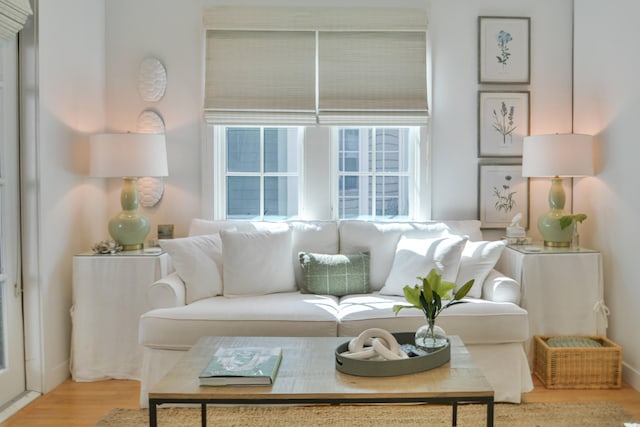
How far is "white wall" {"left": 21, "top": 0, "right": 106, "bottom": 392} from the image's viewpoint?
10.8 ft

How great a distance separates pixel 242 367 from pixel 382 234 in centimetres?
184

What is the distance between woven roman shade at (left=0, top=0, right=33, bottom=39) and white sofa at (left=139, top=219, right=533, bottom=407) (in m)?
1.39

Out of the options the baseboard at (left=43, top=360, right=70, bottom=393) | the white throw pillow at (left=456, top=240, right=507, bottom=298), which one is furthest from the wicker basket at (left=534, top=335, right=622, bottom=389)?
the baseboard at (left=43, top=360, right=70, bottom=393)

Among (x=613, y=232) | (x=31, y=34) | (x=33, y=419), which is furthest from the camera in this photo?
(x=613, y=232)

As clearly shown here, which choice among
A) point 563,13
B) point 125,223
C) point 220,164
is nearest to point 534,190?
point 563,13

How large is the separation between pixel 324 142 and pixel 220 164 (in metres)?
0.76

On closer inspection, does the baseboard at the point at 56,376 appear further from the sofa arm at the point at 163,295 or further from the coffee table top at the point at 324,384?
the coffee table top at the point at 324,384

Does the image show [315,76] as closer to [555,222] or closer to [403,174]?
[403,174]

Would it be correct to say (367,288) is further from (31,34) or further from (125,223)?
(31,34)

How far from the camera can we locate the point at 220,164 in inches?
165

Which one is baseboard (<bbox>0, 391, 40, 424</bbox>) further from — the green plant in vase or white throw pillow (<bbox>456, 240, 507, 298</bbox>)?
white throw pillow (<bbox>456, 240, 507, 298</bbox>)

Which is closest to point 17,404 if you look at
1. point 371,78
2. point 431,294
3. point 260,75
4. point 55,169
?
point 55,169

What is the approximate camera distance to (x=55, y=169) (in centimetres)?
346

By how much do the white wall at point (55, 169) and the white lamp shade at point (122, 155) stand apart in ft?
0.58
